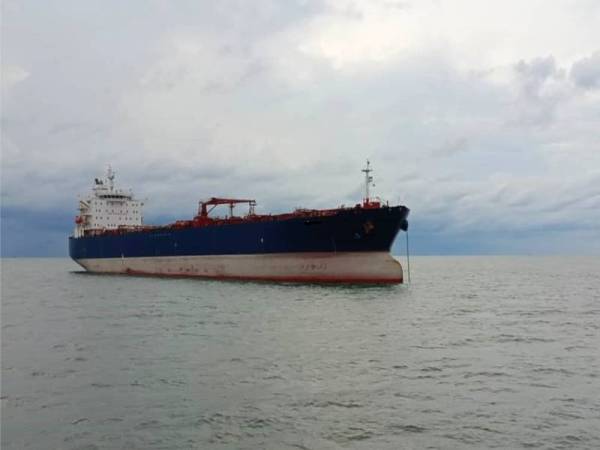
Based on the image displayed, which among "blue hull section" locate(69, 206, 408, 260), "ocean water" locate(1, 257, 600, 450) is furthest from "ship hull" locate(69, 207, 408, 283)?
"ocean water" locate(1, 257, 600, 450)

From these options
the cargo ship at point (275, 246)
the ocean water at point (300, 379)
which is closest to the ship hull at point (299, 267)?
the cargo ship at point (275, 246)

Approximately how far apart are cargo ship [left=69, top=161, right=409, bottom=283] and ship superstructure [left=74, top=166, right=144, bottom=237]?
823cm

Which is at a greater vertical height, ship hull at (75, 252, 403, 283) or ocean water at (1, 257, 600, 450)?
ship hull at (75, 252, 403, 283)

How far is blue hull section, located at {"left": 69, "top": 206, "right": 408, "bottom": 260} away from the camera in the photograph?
33219mm

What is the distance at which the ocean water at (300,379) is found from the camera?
30.5 feet

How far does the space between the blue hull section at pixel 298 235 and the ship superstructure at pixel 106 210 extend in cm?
1896

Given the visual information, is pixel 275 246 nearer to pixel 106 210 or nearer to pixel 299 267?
pixel 299 267

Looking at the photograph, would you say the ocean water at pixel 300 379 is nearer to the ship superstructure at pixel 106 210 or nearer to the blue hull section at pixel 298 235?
the blue hull section at pixel 298 235

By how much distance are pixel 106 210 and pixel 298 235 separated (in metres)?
37.7

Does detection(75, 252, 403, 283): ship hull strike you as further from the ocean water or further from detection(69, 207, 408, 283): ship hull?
the ocean water

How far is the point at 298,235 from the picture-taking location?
35.2m

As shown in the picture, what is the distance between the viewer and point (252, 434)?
9234 millimetres

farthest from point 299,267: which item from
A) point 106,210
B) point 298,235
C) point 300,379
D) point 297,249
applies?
point 106,210

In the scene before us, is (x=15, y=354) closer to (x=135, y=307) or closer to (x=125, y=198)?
(x=135, y=307)
